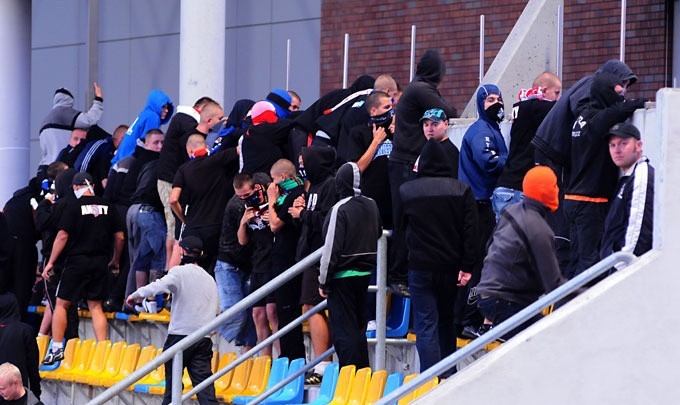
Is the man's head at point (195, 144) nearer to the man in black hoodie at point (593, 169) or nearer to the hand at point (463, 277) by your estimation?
the hand at point (463, 277)

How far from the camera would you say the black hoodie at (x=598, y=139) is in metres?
8.86

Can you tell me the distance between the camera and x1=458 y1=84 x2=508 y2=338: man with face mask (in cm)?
977

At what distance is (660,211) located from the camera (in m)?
7.08

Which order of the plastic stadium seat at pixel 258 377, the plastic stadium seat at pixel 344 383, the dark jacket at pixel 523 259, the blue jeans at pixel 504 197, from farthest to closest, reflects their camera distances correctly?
the plastic stadium seat at pixel 258 377 → the blue jeans at pixel 504 197 → the plastic stadium seat at pixel 344 383 → the dark jacket at pixel 523 259

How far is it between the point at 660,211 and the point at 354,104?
4337 millimetres

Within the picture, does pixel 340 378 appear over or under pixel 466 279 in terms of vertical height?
under

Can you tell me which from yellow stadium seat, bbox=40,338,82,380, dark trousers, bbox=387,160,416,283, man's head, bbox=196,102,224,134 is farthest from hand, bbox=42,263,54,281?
dark trousers, bbox=387,160,416,283

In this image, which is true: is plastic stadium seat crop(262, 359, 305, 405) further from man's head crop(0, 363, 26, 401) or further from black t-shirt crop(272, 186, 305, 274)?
man's head crop(0, 363, 26, 401)

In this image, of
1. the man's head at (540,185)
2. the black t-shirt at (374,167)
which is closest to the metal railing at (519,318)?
the man's head at (540,185)

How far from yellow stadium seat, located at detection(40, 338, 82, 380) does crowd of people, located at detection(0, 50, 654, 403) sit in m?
0.15

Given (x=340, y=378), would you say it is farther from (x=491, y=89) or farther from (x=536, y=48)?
(x=536, y=48)

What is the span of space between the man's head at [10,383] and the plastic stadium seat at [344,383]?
2906 mm

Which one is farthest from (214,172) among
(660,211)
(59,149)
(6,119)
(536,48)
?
(6,119)

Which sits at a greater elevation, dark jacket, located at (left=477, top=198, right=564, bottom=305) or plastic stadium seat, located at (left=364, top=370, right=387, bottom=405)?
dark jacket, located at (left=477, top=198, right=564, bottom=305)
